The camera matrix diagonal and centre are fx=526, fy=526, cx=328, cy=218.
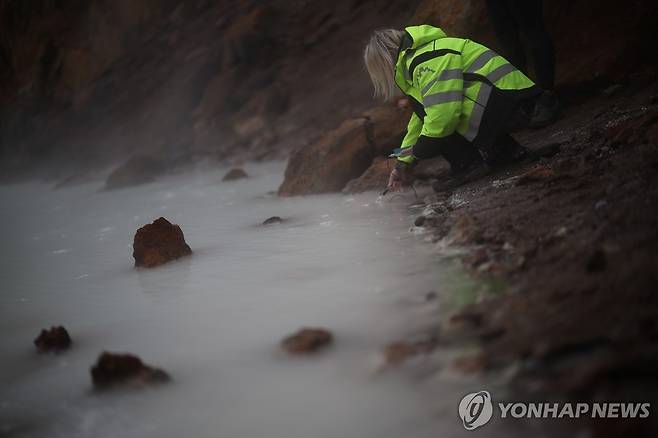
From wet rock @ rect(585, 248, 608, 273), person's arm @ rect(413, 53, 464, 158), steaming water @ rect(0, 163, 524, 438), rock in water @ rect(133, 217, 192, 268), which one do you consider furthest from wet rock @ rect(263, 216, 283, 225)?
wet rock @ rect(585, 248, 608, 273)

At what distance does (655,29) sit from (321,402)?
468 cm

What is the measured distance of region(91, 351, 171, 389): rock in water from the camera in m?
1.94

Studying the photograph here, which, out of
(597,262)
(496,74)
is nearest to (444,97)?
(496,74)

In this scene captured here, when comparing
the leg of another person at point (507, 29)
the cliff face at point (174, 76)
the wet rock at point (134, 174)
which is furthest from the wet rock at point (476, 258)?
the wet rock at point (134, 174)

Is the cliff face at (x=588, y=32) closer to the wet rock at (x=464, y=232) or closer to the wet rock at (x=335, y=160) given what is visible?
the wet rock at (x=335, y=160)

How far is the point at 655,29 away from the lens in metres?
4.60

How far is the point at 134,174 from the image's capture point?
29.7 ft

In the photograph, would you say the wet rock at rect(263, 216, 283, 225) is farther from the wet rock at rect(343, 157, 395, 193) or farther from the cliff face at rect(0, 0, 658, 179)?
the cliff face at rect(0, 0, 658, 179)

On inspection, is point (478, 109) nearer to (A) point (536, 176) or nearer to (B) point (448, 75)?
(B) point (448, 75)

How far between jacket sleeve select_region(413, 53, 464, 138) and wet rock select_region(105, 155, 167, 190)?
6.67 m

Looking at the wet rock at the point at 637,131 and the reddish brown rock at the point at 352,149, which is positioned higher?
the reddish brown rock at the point at 352,149

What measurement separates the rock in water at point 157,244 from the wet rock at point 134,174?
224 inches

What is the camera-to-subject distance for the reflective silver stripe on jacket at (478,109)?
3.42 metres

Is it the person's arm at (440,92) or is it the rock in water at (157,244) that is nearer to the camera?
the person's arm at (440,92)
